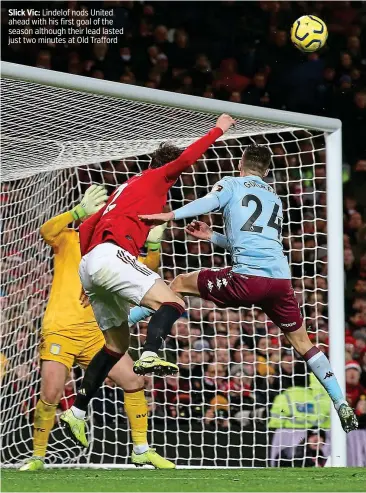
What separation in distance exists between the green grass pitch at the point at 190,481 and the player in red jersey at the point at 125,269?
1.76ft

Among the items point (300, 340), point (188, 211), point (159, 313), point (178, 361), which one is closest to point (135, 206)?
point (188, 211)

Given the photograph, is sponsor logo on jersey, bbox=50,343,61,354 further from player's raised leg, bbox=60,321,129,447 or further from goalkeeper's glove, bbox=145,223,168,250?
player's raised leg, bbox=60,321,129,447

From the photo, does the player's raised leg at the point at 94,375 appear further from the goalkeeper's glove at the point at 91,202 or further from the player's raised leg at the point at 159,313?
the goalkeeper's glove at the point at 91,202

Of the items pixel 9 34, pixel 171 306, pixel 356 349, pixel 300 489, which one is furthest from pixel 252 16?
pixel 300 489

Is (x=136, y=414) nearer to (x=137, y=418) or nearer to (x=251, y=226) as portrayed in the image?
(x=137, y=418)

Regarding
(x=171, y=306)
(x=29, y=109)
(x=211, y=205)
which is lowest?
(x=171, y=306)

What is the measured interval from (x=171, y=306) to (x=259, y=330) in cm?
364

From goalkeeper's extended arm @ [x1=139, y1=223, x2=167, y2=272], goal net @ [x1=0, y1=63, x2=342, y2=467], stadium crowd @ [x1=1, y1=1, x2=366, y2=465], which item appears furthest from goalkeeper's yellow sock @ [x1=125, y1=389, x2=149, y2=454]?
stadium crowd @ [x1=1, y1=1, x2=366, y2=465]

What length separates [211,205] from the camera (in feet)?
20.7

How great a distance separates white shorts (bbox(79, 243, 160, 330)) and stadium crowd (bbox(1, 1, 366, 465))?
230 centimetres

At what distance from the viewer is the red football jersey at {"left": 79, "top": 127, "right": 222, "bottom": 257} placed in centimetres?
620

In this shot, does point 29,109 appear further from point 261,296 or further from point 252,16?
point 252,16

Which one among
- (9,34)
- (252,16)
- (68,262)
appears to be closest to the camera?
(68,262)

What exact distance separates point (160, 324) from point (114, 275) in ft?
1.31
